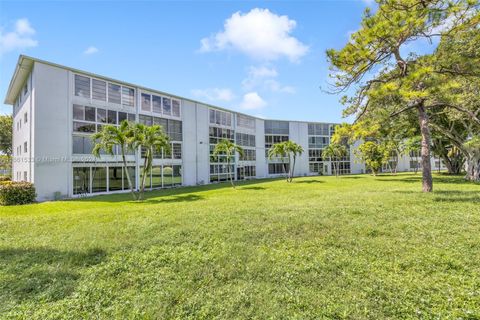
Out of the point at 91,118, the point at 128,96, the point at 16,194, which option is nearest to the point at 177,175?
the point at 128,96

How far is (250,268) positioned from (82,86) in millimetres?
20534

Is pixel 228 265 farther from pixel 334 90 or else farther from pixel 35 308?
pixel 334 90

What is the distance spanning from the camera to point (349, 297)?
4020 millimetres

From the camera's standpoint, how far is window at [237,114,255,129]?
122 ft

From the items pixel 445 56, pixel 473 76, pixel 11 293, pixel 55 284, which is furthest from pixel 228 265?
pixel 473 76

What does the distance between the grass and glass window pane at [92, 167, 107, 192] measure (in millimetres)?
11750

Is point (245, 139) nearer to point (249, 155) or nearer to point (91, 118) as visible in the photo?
point (249, 155)

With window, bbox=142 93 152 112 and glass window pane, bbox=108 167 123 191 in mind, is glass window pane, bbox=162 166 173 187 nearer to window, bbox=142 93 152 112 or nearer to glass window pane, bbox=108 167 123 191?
glass window pane, bbox=108 167 123 191

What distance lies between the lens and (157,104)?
25.1 meters

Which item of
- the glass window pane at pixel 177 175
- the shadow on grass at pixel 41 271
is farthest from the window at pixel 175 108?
the shadow on grass at pixel 41 271

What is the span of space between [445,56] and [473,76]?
151 cm

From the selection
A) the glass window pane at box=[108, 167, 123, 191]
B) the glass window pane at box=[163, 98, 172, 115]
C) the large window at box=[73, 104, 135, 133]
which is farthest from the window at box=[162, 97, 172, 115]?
the glass window pane at box=[108, 167, 123, 191]

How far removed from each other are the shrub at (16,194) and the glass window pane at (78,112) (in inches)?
229

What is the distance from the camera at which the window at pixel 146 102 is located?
78.0 ft
